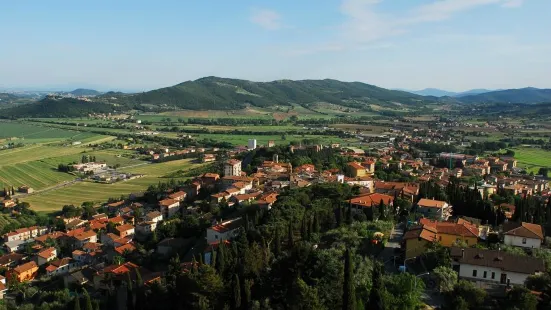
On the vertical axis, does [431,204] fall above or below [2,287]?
above

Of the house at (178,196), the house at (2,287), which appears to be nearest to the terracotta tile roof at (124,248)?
the house at (2,287)

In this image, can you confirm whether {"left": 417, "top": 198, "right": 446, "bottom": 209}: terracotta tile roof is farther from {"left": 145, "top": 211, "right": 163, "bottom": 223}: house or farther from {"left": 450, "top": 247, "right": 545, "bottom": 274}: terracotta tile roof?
{"left": 145, "top": 211, "right": 163, "bottom": 223}: house

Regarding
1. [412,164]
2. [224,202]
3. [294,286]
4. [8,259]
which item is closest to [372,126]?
[412,164]

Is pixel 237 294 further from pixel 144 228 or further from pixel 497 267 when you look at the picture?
pixel 144 228

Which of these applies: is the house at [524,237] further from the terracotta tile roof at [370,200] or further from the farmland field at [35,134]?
the farmland field at [35,134]

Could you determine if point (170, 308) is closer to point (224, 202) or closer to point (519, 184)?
point (224, 202)

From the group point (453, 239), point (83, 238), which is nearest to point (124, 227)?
point (83, 238)
